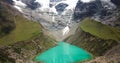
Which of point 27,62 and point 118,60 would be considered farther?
point 27,62

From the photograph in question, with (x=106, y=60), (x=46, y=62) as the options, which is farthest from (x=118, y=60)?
(x=46, y=62)

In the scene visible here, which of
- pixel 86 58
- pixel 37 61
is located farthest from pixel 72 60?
pixel 37 61

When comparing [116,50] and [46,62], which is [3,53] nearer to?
[46,62]

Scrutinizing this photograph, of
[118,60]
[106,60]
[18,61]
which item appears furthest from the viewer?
[18,61]

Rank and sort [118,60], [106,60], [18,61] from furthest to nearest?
[18,61] → [106,60] → [118,60]

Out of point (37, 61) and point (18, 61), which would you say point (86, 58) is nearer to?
point (37, 61)

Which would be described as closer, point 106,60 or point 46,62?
point 106,60

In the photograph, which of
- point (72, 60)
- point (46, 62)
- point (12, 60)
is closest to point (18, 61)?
point (12, 60)

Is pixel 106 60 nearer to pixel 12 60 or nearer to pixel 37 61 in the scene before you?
pixel 37 61
